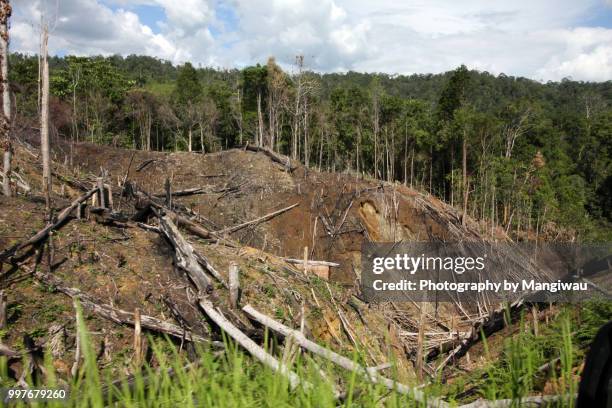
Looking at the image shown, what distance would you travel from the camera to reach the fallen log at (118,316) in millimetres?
5727

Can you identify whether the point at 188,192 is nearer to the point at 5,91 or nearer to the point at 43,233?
the point at 5,91

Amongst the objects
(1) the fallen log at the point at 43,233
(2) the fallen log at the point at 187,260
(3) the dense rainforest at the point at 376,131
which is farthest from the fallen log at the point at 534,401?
(3) the dense rainforest at the point at 376,131

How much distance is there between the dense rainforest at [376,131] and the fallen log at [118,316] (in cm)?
1954

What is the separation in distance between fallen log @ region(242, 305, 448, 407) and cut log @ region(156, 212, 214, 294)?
33.4 inches

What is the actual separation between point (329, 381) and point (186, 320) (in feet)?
17.3

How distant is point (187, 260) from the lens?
24.1ft

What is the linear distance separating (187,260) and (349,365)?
5.06 meters

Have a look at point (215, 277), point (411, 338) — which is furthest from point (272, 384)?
point (411, 338)

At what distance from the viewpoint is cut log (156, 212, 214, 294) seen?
6.95 m

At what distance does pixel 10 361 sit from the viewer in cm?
466

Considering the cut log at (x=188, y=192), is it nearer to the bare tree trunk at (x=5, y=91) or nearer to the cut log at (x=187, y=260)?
the bare tree trunk at (x=5, y=91)

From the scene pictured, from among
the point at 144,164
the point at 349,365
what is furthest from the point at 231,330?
the point at 144,164

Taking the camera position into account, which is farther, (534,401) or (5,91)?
(5,91)

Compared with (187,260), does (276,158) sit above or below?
above
